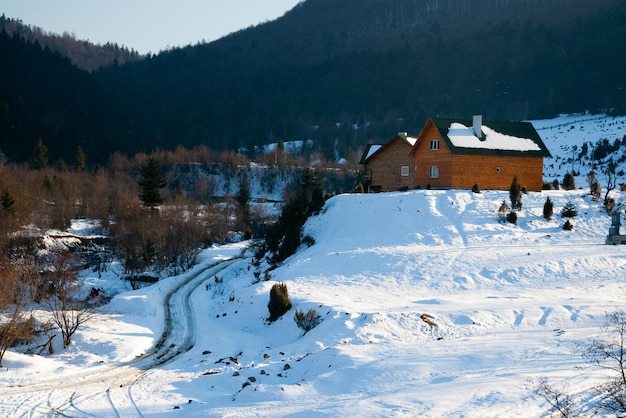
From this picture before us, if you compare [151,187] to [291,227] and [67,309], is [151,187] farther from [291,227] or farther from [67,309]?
[67,309]

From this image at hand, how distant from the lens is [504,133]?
1690 inches

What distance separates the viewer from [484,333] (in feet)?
64.4

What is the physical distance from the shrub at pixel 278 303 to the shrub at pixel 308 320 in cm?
177

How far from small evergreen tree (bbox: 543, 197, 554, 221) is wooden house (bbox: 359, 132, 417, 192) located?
10303 millimetres

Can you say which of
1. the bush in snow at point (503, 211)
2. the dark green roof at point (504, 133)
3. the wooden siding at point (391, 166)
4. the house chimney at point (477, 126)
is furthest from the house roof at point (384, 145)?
the bush in snow at point (503, 211)

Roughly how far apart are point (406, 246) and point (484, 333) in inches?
510

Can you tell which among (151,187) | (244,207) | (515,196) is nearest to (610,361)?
(515,196)

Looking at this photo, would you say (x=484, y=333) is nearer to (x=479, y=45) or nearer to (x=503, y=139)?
(x=503, y=139)

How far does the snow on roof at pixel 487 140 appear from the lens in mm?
40469

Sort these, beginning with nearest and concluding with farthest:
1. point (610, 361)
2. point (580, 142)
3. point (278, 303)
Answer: point (610, 361) < point (278, 303) < point (580, 142)

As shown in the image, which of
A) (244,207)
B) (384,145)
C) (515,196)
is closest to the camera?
(515,196)

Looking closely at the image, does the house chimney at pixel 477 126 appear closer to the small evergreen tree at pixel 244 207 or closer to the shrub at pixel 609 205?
the shrub at pixel 609 205

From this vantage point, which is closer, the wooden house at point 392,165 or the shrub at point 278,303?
the shrub at point 278,303

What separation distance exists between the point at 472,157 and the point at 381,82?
126 meters
